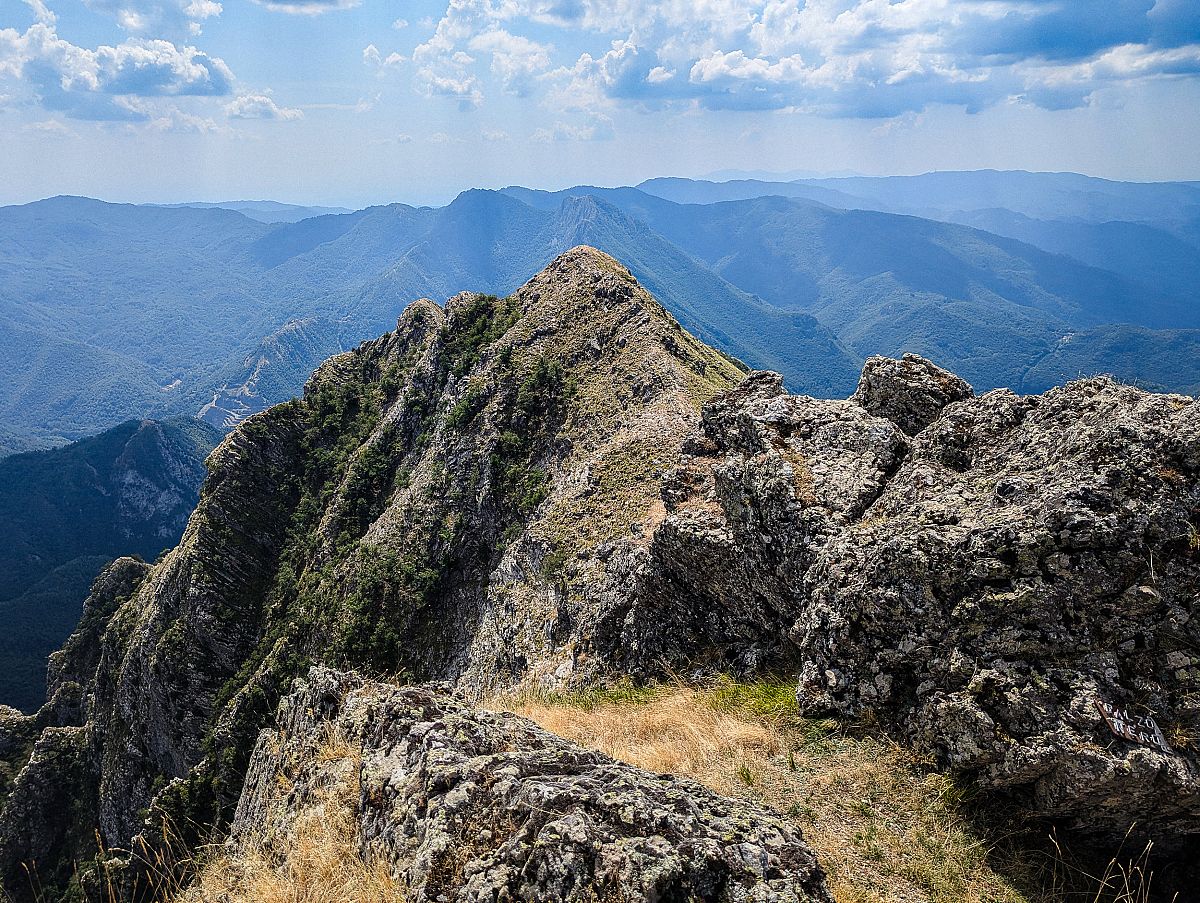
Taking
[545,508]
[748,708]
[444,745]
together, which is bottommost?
[545,508]

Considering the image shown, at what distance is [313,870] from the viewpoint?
7.18m

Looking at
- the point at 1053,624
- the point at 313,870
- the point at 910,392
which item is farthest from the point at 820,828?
the point at 910,392

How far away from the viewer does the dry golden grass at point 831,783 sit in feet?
21.9

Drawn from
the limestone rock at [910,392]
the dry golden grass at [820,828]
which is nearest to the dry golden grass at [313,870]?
the dry golden grass at [820,828]

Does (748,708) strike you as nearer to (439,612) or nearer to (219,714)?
(439,612)

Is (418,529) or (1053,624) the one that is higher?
(1053,624)

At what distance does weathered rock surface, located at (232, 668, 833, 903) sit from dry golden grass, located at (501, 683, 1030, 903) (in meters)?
1.22

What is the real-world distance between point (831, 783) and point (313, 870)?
21.1 ft

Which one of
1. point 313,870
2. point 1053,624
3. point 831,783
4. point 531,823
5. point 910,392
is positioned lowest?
point 313,870

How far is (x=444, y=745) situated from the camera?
27.5 feet

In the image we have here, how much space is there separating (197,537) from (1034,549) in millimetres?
73875

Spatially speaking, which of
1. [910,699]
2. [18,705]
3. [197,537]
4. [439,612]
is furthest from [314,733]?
[18,705]

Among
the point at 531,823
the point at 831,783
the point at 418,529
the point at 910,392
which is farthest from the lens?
the point at 418,529

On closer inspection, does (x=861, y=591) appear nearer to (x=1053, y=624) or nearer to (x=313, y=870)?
(x=1053, y=624)
